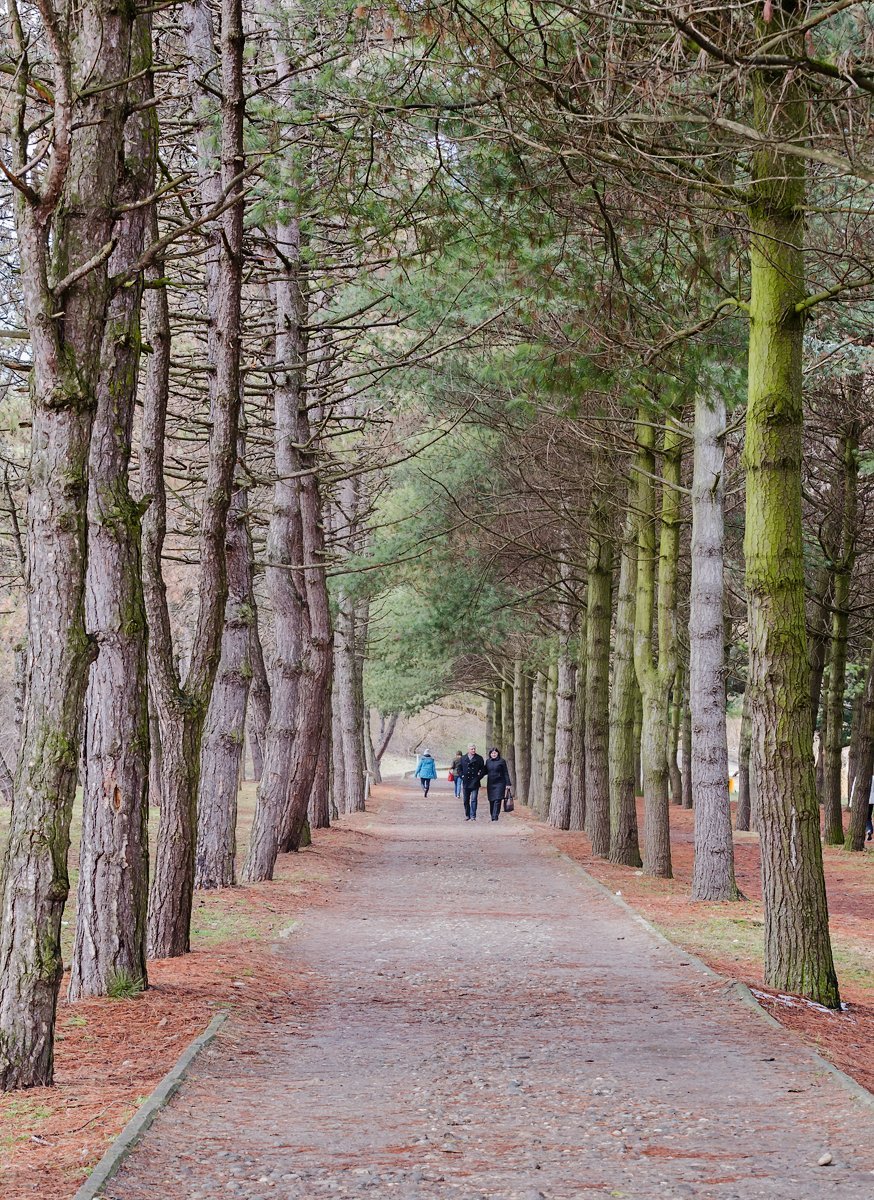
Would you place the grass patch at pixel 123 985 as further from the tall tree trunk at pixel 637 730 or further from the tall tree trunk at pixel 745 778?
the tall tree trunk at pixel 745 778

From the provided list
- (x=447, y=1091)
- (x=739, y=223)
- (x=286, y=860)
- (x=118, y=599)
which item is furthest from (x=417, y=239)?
(x=286, y=860)

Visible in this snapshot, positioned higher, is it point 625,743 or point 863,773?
point 625,743

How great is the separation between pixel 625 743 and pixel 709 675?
396cm

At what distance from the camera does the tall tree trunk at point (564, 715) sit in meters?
26.7

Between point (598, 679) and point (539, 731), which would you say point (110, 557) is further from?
point (539, 731)

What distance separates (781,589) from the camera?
346 inches

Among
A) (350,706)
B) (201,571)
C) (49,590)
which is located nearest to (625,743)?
(201,571)

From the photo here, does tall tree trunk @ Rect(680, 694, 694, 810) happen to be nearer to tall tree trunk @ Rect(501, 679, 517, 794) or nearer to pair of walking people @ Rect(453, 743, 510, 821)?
pair of walking people @ Rect(453, 743, 510, 821)

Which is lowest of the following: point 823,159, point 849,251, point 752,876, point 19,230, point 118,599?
point 752,876

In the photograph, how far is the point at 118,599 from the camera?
8.23 metres

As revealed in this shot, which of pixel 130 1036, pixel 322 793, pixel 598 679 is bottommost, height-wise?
pixel 130 1036

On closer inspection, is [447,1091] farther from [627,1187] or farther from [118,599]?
[118,599]

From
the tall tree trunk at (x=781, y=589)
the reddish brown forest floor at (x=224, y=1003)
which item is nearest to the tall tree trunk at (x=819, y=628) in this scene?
the reddish brown forest floor at (x=224, y=1003)

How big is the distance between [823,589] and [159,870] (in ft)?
60.7
